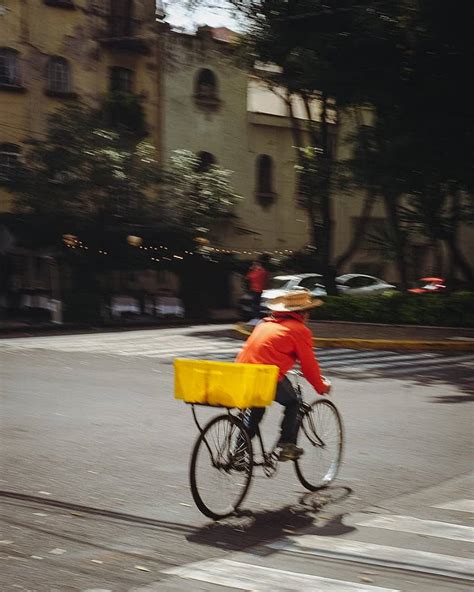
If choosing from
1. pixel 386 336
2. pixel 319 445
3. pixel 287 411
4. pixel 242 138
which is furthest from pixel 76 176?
pixel 287 411

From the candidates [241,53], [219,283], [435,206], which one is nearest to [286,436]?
[435,206]

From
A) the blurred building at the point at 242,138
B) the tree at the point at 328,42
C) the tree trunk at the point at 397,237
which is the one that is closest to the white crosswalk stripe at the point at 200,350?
the tree at the point at 328,42

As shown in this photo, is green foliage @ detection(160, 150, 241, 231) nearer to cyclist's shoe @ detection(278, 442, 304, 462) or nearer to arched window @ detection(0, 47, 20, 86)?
arched window @ detection(0, 47, 20, 86)

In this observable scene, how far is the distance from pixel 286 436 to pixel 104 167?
2562 cm

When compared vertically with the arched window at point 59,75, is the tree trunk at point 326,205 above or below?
below

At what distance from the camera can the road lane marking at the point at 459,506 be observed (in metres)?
7.71

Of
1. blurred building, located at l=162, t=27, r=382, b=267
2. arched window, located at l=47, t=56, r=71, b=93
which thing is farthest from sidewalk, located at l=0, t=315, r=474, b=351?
blurred building, located at l=162, t=27, r=382, b=267

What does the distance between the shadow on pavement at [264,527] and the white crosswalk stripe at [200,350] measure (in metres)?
10.4

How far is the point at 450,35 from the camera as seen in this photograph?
20.8 metres

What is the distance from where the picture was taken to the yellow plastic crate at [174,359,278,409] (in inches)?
283

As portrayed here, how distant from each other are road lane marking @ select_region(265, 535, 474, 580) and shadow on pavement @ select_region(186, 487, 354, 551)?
193mm

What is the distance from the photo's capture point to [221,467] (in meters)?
7.39

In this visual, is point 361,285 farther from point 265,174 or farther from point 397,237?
point 265,174

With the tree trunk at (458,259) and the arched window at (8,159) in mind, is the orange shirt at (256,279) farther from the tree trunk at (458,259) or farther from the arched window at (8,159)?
the arched window at (8,159)
